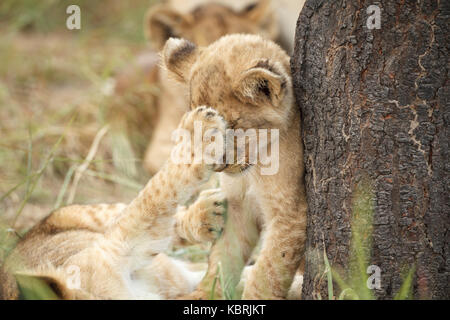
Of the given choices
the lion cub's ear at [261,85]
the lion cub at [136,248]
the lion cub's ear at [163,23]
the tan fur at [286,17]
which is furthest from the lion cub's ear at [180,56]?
the tan fur at [286,17]

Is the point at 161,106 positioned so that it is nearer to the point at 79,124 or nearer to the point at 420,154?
the point at 79,124

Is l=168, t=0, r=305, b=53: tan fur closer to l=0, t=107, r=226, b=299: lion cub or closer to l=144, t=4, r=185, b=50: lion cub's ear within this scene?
l=144, t=4, r=185, b=50: lion cub's ear

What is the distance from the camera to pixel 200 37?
5.15 metres

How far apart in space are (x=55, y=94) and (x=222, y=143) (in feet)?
13.8

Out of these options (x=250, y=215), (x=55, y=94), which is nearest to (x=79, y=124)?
(x=55, y=94)

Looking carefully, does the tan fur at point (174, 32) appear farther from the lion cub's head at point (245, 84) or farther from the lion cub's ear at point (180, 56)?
the lion cub's head at point (245, 84)

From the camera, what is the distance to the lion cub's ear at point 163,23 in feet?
17.4

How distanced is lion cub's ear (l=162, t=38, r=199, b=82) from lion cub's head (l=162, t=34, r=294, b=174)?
11cm

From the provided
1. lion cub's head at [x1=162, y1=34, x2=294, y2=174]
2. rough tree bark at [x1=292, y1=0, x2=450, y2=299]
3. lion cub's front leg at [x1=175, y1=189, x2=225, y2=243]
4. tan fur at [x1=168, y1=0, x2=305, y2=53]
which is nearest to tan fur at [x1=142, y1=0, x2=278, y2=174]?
tan fur at [x1=168, y1=0, x2=305, y2=53]

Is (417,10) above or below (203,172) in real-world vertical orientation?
above

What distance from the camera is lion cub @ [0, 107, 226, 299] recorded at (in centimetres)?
237

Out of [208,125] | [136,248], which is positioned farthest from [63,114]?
[208,125]

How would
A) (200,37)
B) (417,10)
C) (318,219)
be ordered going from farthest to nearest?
(200,37)
(318,219)
(417,10)

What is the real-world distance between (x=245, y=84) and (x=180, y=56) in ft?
1.60
